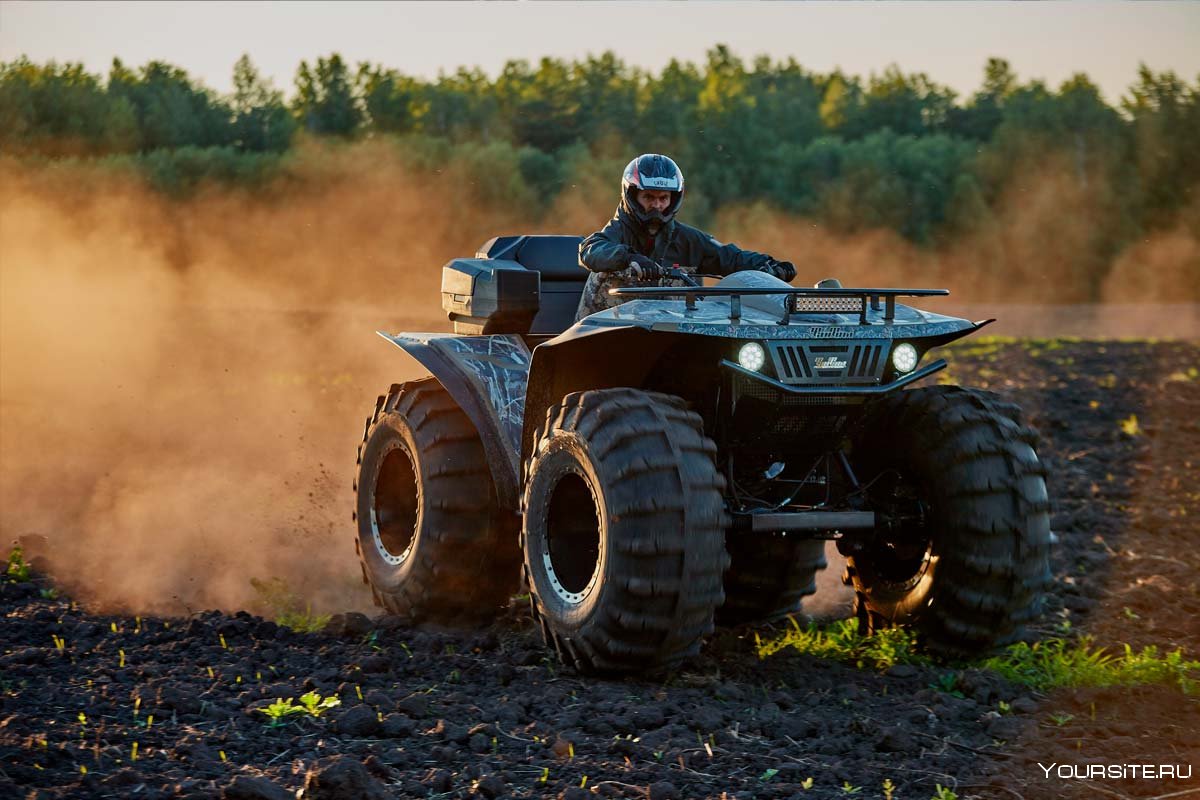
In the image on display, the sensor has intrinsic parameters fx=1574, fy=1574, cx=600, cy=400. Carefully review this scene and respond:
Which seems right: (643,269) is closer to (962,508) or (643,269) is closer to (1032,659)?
(962,508)

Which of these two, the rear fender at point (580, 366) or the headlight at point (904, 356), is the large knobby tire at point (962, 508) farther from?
the rear fender at point (580, 366)

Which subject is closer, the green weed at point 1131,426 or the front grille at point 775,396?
the front grille at point 775,396

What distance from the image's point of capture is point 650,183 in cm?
762

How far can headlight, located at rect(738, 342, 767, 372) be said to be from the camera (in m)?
6.37

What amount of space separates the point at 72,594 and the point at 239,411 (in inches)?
246

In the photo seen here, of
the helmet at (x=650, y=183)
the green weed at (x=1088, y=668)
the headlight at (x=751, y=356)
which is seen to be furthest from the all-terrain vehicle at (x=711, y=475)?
the helmet at (x=650, y=183)

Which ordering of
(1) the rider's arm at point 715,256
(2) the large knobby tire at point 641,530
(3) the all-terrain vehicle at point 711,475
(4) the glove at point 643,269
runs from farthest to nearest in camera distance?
(1) the rider's arm at point 715,256, (4) the glove at point 643,269, (3) the all-terrain vehicle at point 711,475, (2) the large knobby tire at point 641,530

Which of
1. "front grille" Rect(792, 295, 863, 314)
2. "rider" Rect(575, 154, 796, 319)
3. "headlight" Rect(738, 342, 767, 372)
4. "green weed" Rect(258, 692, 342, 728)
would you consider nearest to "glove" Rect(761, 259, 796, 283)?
"rider" Rect(575, 154, 796, 319)

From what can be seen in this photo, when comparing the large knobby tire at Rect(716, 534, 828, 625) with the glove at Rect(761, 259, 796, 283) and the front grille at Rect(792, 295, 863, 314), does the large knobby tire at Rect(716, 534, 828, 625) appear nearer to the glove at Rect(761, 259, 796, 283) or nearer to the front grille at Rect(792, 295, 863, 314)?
the glove at Rect(761, 259, 796, 283)

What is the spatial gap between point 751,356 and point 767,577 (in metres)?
1.95

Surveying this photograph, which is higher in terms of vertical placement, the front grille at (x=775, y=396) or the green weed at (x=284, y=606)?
the front grille at (x=775, y=396)

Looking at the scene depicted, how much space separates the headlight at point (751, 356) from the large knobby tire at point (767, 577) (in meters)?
1.64

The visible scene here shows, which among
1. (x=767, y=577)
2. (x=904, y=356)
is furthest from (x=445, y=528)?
(x=904, y=356)

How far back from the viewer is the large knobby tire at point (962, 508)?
6723 mm
